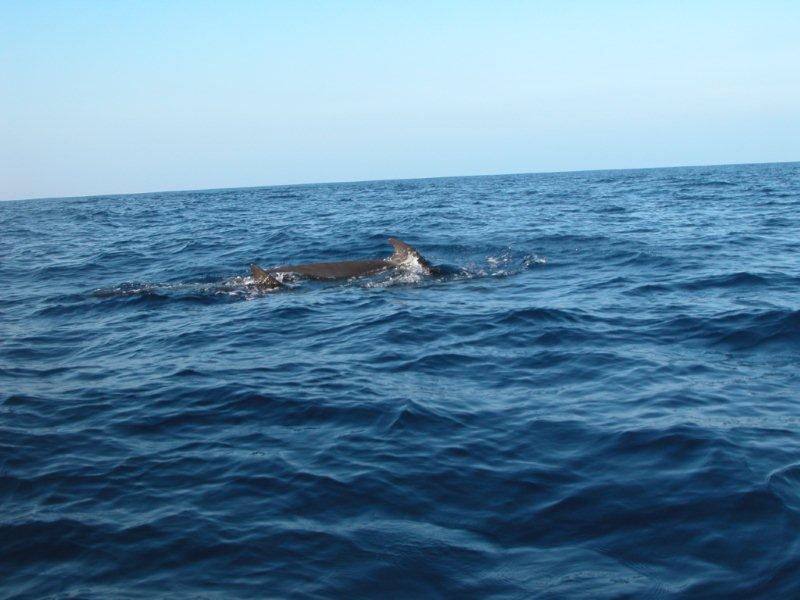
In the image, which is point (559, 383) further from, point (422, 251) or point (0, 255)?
point (0, 255)

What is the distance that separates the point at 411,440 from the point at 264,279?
11003mm

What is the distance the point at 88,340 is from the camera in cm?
1339

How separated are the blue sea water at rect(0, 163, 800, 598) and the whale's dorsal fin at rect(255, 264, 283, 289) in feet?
Answer: 1.63

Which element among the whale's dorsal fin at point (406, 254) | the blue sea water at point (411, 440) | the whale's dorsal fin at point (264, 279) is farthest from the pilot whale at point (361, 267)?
the blue sea water at point (411, 440)

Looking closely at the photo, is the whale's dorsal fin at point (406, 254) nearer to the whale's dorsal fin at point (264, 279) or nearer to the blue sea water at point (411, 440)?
the blue sea water at point (411, 440)

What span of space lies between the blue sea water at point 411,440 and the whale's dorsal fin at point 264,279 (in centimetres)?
50

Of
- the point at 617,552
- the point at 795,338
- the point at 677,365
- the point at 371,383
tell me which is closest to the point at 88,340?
the point at 371,383

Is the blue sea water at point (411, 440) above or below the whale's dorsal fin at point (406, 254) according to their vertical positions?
below

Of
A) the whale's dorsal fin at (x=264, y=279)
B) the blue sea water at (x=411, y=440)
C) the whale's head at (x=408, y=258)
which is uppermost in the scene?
the whale's head at (x=408, y=258)

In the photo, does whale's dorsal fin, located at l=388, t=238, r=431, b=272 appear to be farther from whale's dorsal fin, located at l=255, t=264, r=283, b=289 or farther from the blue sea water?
whale's dorsal fin, located at l=255, t=264, r=283, b=289

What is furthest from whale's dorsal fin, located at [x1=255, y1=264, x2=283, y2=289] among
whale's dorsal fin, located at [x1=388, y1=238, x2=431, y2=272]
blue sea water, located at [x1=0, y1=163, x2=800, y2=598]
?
whale's dorsal fin, located at [x1=388, y1=238, x2=431, y2=272]

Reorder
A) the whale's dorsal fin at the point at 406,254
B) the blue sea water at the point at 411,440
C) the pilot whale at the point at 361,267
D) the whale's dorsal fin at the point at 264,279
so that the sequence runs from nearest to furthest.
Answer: the blue sea water at the point at 411,440
the whale's dorsal fin at the point at 264,279
the pilot whale at the point at 361,267
the whale's dorsal fin at the point at 406,254

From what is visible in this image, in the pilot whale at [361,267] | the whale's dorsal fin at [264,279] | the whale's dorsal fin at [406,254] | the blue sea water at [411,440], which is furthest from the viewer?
the whale's dorsal fin at [406,254]

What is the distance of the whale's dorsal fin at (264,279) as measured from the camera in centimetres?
1798
